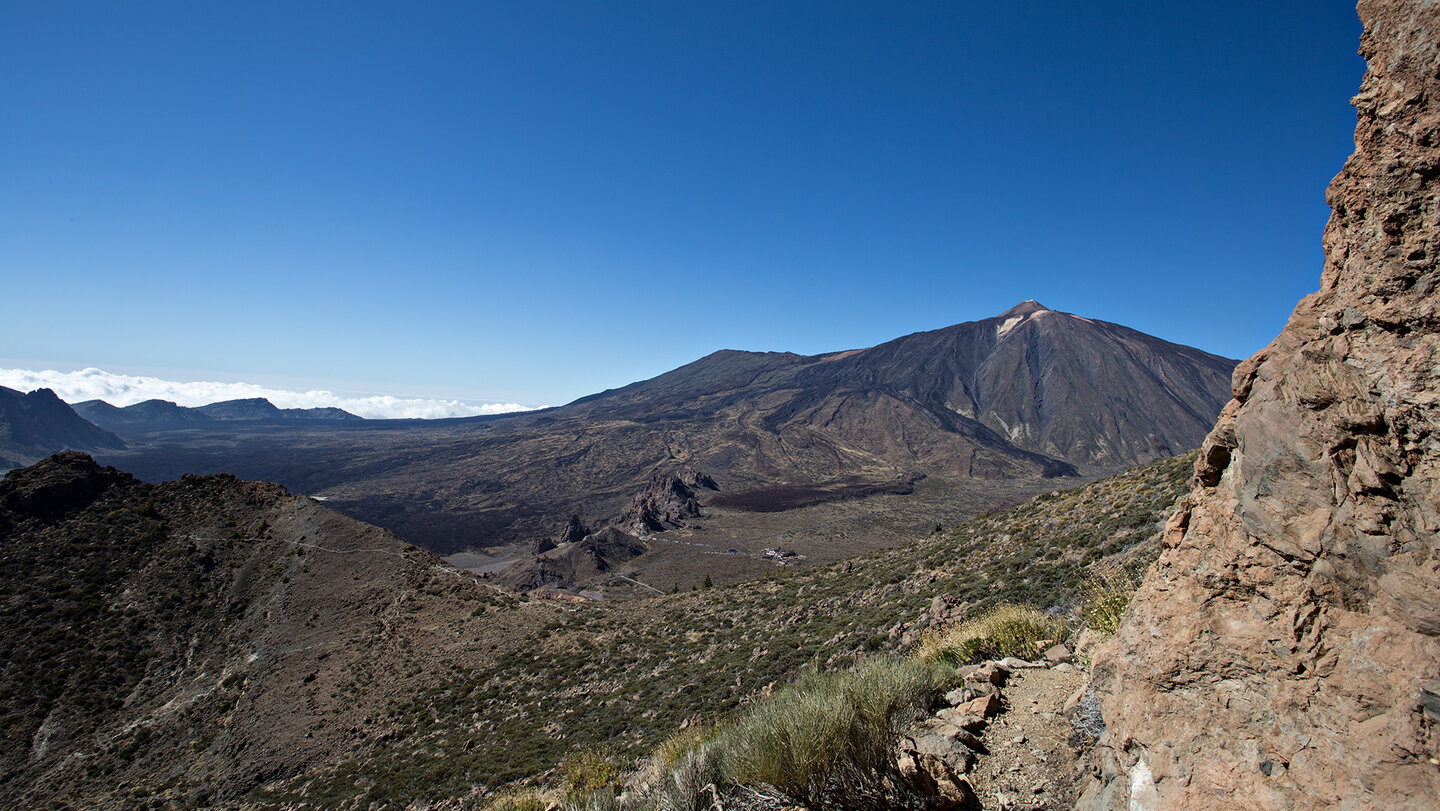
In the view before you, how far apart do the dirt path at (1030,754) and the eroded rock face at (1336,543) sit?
70 cm

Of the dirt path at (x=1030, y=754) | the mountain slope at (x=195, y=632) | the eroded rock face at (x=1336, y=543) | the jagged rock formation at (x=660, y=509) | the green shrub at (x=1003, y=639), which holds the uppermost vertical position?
the eroded rock face at (x=1336, y=543)

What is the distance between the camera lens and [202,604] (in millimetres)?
19969

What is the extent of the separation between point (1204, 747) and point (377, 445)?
516 feet

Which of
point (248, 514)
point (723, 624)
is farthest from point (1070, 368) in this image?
point (248, 514)

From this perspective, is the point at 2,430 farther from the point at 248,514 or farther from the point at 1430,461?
the point at 1430,461

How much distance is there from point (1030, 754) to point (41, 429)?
23419cm

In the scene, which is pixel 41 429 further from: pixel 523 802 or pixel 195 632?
pixel 523 802

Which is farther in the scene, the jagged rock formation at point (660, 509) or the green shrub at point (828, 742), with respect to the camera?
the jagged rock formation at point (660, 509)

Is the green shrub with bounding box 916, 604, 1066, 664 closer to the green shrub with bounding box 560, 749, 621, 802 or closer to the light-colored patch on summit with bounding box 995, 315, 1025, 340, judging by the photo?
the green shrub with bounding box 560, 749, 621, 802

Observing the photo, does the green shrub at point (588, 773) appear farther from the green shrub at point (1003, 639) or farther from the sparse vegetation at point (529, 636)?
the green shrub at point (1003, 639)

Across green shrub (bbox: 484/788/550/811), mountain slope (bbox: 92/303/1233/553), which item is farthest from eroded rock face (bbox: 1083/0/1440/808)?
mountain slope (bbox: 92/303/1233/553)

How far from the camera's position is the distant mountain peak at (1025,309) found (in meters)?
165

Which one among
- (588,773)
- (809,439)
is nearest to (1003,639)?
(588,773)

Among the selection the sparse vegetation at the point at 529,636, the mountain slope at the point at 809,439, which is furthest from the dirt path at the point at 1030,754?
the mountain slope at the point at 809,439
